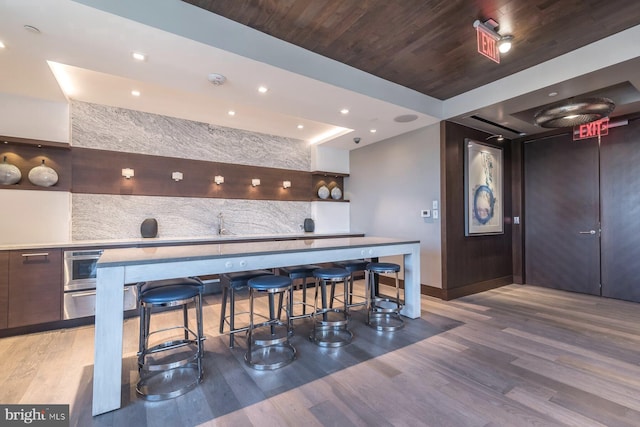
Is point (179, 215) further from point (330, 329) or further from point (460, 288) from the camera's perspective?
point (460, 288)

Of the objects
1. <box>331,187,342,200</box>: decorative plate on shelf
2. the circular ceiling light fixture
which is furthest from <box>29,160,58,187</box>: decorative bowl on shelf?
the circular ceiling light fixture

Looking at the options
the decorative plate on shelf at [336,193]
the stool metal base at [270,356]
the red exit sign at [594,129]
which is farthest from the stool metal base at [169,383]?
the red exit sign at [594,129]

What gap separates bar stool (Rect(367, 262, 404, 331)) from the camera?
→ 3.16m

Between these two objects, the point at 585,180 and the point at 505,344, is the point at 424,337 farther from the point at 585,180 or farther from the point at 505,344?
the point at 585,180

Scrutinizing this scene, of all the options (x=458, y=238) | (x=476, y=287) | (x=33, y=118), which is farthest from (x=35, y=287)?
(x=476, y=287)

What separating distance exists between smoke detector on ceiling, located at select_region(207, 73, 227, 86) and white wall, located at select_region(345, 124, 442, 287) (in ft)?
10.1

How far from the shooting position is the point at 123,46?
7.68ft

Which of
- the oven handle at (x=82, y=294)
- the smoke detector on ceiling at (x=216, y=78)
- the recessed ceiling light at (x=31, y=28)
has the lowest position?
the oven handle at (x=82, y=294)

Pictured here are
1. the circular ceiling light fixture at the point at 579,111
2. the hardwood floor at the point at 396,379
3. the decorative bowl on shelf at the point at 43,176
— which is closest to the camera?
the hardwood floor at the point at 396,379

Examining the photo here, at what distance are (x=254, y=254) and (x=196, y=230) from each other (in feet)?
9.13

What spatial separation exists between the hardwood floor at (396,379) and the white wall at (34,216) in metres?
1.16

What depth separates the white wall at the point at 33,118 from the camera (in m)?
3.25

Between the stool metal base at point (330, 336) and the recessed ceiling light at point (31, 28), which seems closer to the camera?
the recessed ceiling light at point (31, 28)

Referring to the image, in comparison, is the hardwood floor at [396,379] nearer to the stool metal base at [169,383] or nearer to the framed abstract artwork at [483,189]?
the stool metal base at [169,383]
